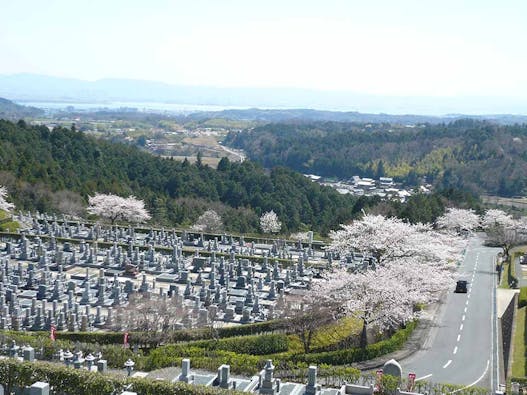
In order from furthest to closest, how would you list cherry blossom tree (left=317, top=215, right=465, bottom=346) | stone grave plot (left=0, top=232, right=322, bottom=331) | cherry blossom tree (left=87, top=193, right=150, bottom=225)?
cherry blossom tree (left=87, top=193, right=150, bottom=225) < stone grave plot (left=0, top=232, right=322, bottom=331) < cherry blossom tree (left=317, top=215, right=465, bottom=346)

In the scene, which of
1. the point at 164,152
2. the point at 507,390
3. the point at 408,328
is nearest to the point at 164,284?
the point at 408,328

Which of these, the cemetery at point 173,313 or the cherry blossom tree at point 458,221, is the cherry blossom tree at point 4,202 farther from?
the cherry blossom tree at point 458,221

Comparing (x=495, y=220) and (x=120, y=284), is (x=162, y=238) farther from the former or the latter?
(x=495, y=220)

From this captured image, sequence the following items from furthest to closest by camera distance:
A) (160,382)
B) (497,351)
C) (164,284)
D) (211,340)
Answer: (164,284), (497,351), (211,340), (160,382)

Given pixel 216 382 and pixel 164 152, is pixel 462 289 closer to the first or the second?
pixel 216 382

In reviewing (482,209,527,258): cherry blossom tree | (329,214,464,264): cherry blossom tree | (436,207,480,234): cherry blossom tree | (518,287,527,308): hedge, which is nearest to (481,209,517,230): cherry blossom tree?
(482,209,527,258): cherry blossom tree

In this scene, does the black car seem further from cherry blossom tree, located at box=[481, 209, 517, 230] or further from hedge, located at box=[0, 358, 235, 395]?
hedge, located at box=[0, 358, 235, 395]

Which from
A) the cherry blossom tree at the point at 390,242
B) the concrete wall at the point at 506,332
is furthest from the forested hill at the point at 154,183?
the concrete wall at the point at 506,332
